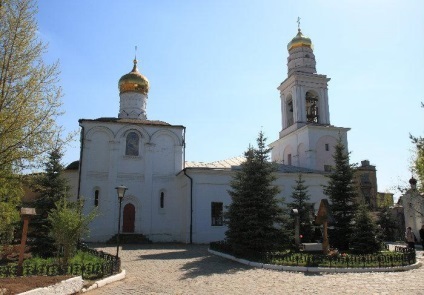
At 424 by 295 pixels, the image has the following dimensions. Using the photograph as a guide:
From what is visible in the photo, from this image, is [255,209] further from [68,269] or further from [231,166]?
[231,166]

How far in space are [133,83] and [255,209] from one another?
18636 millimetres

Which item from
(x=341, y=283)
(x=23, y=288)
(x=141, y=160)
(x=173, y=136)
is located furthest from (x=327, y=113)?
(x=23, y=288)

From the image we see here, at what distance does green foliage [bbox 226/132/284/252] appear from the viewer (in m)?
16.2

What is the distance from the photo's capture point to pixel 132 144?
27.2 meters

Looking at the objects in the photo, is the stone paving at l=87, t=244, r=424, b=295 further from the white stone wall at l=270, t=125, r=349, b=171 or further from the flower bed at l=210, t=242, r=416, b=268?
the white stone wall at l=270, t=125, r=349, b=171

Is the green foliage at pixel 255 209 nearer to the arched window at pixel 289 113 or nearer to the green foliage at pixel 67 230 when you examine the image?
the green foliage at pixel 67 230

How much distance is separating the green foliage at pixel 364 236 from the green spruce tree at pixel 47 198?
44.4 feet

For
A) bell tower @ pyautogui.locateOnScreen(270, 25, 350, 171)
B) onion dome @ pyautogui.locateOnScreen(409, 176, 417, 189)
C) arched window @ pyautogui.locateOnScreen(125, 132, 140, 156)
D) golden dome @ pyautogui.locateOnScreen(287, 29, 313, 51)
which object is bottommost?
onion dome @ pyautogui.locateOnScreen(409, 176, 417, 189)

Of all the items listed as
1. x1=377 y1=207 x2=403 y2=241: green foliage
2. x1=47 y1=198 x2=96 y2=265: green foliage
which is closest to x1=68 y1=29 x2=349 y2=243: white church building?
x1=377 y1=207 x2=403 y2=241: green foliage

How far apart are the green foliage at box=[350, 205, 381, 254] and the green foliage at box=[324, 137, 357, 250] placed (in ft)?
4.60

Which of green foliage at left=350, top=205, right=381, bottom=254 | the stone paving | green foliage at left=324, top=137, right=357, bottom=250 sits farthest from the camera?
green foliage at left=324, top=137, right=357, bottom=250

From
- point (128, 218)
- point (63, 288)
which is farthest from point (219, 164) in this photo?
point (63, 288)

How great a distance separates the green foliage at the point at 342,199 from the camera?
18656mm

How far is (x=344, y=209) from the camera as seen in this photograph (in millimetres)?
19094
